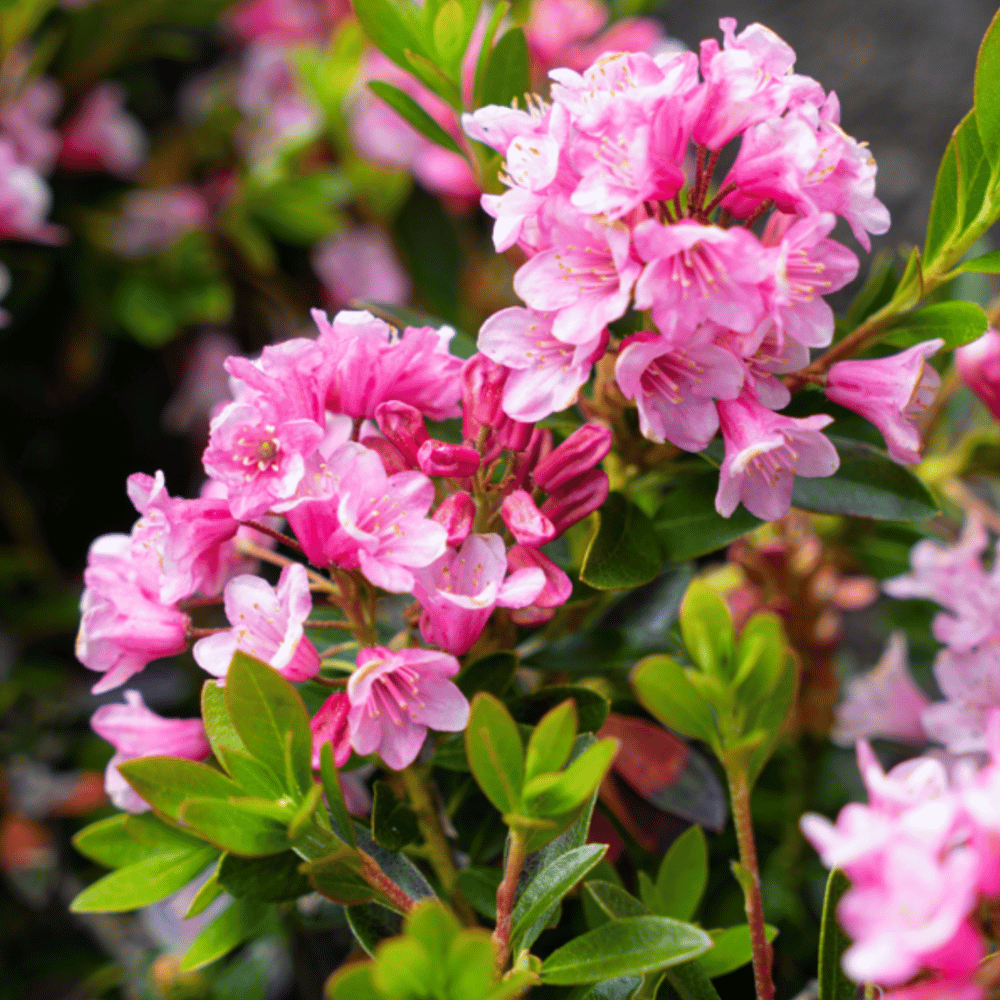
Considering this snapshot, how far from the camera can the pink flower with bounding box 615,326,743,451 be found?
54cm

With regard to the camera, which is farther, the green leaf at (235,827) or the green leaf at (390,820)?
the green leaf at (390,820)

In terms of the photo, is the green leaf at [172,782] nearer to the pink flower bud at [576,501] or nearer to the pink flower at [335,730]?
the pink flower at [335,730]

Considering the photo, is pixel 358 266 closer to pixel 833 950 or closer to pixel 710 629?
pixel 710 629

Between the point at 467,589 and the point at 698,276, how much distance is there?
0.76ft

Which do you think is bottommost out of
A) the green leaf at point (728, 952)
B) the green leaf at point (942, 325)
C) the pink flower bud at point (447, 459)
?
the green leaf at point (728, 952)

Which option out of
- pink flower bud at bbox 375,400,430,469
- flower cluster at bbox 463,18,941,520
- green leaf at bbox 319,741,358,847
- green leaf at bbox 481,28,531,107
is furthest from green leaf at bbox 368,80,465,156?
green leaf at bbox 319,741,358,847

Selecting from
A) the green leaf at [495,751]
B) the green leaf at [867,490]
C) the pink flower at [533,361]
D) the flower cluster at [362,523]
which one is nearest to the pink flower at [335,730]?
the flower cluster at [362,523]

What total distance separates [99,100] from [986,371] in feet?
4.20

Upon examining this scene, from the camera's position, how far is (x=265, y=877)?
56 centimetres

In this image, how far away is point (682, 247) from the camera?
1.66ft

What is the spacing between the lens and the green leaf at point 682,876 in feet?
2.10

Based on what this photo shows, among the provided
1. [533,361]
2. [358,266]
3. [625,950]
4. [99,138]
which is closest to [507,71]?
[533,361]

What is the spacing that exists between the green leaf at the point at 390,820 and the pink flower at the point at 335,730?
0.16ft

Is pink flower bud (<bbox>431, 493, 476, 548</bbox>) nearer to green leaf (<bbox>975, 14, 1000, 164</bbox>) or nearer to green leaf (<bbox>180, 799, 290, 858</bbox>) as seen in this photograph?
green leaf (<bbox>180, 799, 290, 858</bbox>)
